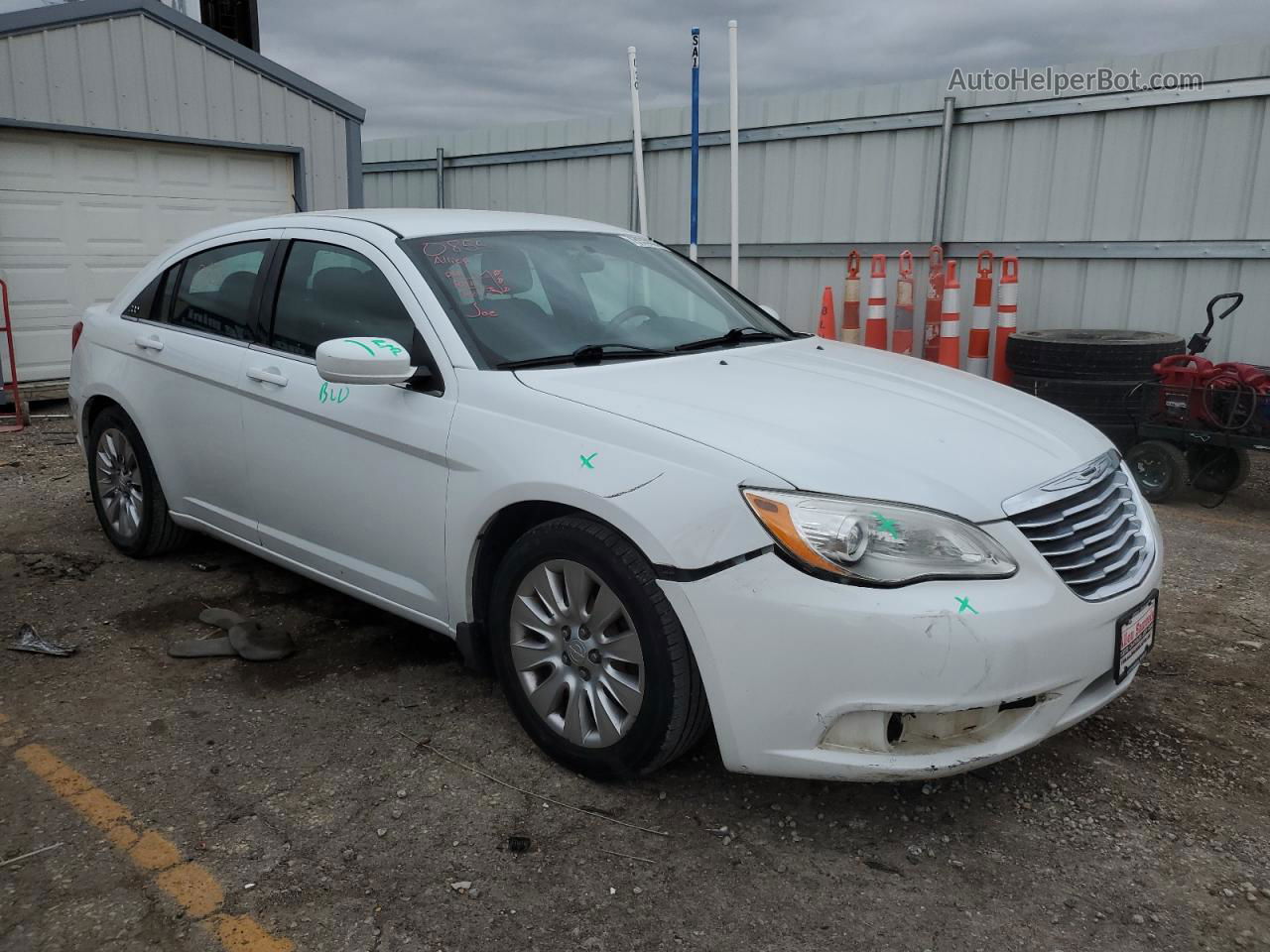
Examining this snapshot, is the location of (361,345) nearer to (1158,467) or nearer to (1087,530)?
(1087,530)

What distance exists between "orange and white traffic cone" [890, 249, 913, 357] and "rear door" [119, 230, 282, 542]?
599 centimetres

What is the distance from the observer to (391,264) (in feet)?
11.3

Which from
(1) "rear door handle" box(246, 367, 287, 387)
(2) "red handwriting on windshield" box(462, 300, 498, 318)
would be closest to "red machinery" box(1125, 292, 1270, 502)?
(2) "red handwriting on windshield" box(462, 300, 498, 318)

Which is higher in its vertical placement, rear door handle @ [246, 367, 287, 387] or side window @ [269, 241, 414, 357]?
side window @ [269, 241, 414, 357]

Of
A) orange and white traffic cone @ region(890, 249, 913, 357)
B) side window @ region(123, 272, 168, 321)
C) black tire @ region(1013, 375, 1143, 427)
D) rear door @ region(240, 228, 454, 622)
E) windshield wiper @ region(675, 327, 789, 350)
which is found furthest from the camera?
orange and white traffic cone @ region(890, 249, 913, 357)

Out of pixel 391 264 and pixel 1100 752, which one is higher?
pixel 391 264

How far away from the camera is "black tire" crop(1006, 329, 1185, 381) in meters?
6.66

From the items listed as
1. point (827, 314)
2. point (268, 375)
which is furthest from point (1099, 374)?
point (268, 375)

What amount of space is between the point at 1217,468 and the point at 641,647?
5.31 metres

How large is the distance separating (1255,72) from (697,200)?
4906 millimetres

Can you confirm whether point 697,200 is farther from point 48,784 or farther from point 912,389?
point 48,784

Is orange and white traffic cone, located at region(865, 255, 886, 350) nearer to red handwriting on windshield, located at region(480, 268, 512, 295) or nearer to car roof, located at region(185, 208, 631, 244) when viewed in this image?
car roof, located at region(185, 208, 631, 244)

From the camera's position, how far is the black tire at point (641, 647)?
2613 mm

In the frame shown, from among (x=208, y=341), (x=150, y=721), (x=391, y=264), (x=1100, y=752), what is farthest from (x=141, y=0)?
(x=1100, y=752)
